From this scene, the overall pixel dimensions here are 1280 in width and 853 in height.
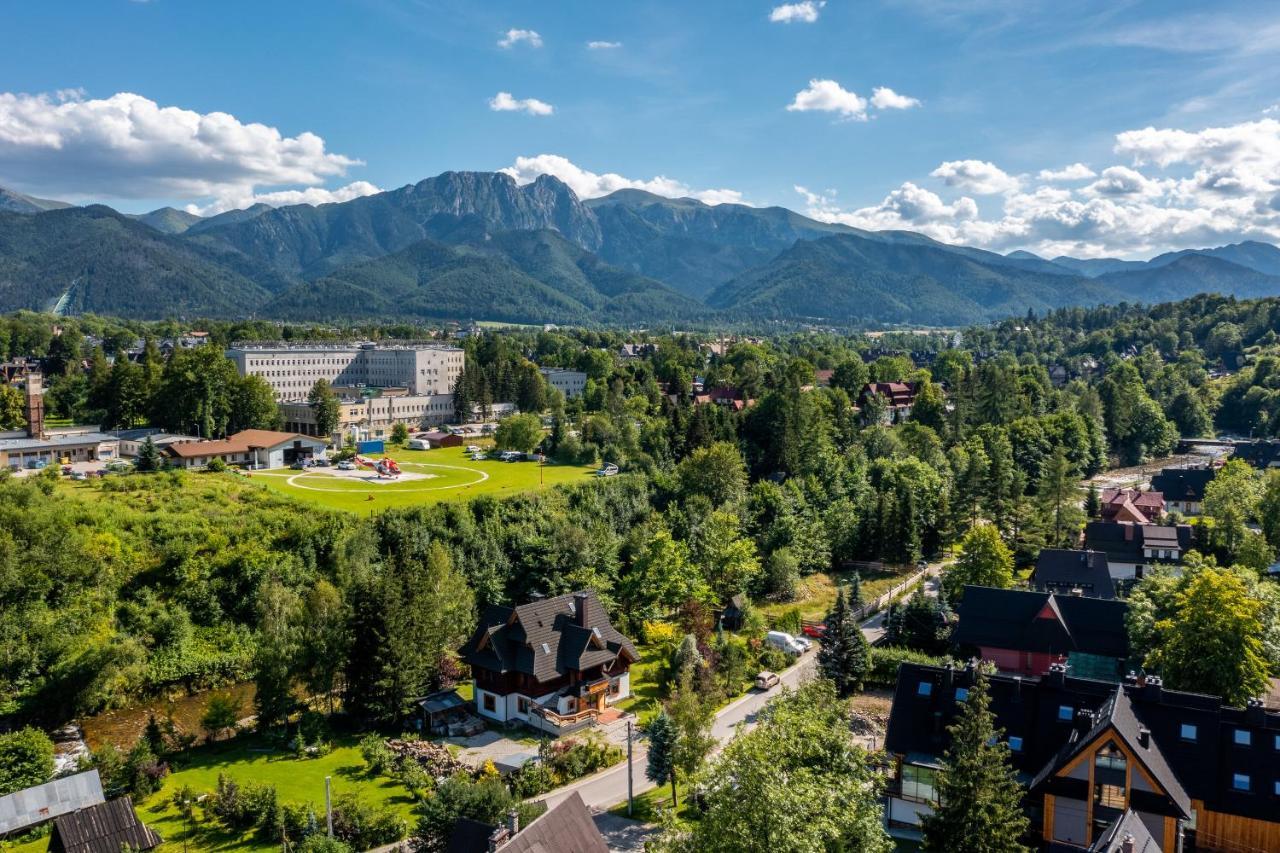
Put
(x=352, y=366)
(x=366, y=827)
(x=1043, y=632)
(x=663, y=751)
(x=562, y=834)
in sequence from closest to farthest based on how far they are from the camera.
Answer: (x=562, y=834) → (x=366, y=827) → (x=663, y=751) → (x=1043, y=632) → (x=352, y=366)

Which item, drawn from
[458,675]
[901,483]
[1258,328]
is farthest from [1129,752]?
[1258,328]

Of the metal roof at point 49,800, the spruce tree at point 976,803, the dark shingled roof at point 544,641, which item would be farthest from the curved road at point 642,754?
the metal roof at point 49,800

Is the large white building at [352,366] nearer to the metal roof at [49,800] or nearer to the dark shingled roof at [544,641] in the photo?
the dark shingled roof at [544,641]

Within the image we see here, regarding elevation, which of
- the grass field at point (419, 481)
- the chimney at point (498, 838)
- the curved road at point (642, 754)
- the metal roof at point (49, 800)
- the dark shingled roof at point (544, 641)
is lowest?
the curved road at point (642, 754)

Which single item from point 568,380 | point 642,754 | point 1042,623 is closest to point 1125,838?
point 642,754

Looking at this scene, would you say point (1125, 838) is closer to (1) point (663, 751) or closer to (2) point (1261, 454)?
(1) point (663, 751)

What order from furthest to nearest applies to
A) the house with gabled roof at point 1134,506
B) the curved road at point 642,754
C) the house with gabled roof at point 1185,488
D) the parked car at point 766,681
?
the house with gabled roof at point 1185,488, the house with gabled roof at point 1134,506, the parked car at point 766,681, the curved road at point 642,754
